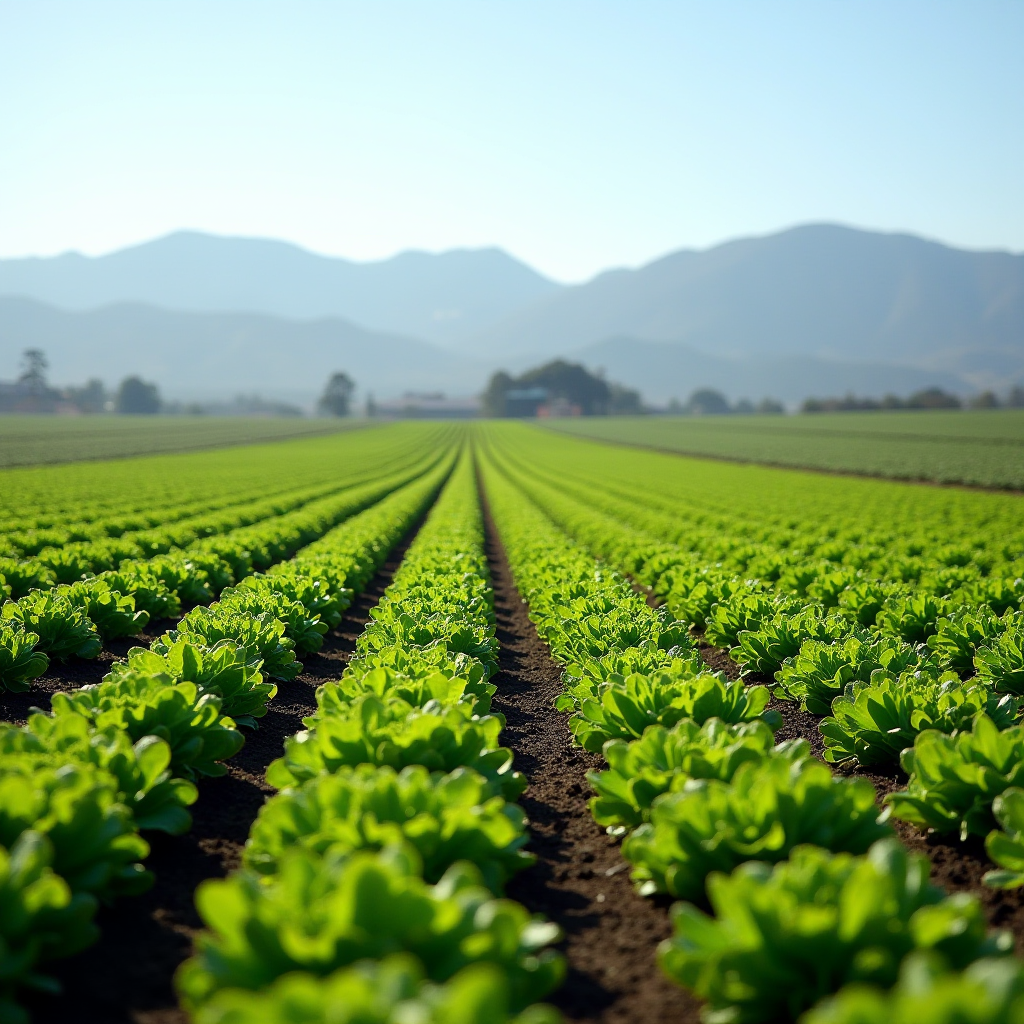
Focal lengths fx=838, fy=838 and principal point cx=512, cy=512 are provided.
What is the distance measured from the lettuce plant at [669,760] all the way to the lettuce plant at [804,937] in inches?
53.4

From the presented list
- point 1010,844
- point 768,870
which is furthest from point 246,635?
point 1010,844

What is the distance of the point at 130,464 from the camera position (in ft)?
151

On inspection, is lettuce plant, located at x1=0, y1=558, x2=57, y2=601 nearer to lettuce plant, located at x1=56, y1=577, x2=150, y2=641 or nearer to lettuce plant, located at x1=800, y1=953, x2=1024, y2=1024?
lettuce plant, located at x1=56, y1=577, x2=150, y2=641

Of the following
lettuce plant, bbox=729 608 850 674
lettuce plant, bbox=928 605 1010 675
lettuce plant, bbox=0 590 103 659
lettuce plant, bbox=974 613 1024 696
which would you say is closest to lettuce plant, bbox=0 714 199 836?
lettuce plant, bbox=0 590 103 659

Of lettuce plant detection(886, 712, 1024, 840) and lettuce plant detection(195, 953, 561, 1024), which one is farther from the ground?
lettuce plant detection(195, 953, 561, 1024)

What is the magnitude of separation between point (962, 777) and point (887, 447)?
207ft

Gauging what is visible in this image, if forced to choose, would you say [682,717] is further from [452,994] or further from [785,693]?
[452,994]

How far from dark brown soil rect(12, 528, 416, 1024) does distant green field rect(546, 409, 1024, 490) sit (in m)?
37.8

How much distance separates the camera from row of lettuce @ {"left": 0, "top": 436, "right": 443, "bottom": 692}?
8.60 metres

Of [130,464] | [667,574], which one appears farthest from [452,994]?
[130,464]

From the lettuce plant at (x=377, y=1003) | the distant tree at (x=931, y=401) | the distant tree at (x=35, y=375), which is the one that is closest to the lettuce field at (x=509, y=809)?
the lettuce plant at (x=377, y=1003)

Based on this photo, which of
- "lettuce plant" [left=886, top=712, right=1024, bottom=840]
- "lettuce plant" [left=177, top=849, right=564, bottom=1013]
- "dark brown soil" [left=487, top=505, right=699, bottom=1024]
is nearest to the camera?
"lettuce plant" [left=177, top=849, right=564, bottom=1013]

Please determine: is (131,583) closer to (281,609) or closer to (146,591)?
(146,591)

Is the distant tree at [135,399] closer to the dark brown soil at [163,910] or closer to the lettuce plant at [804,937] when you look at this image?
the dark brown soil at [163,910]
